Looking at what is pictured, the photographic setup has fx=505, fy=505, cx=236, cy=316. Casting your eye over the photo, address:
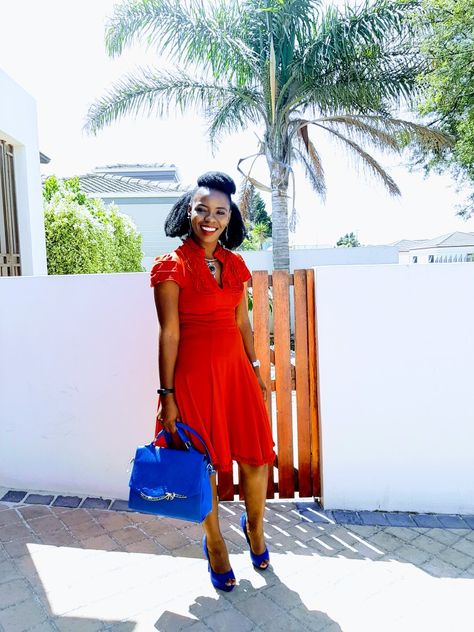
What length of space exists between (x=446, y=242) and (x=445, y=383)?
45642 mm

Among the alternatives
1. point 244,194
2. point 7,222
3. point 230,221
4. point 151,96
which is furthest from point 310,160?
point 230,221

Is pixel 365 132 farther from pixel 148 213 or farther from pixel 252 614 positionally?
pixel 148 213

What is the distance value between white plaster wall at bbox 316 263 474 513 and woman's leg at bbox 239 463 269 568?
2.60 ft

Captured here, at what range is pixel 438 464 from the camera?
312 centimetres

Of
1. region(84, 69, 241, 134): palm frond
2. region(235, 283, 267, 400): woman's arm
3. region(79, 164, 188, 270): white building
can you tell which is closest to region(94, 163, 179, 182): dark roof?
region(79, 164, 188, 270): white building

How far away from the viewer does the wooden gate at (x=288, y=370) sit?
3150 millimetres

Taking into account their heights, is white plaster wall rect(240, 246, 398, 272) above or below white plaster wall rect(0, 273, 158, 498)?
above

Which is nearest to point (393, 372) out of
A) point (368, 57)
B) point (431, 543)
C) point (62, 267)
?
point (431, 543)

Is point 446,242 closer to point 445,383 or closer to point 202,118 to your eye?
point 202,118

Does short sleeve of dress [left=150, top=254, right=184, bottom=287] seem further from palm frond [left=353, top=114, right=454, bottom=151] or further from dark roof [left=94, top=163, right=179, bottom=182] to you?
dark roof [left=94, top=163, right=179, bottom=182]

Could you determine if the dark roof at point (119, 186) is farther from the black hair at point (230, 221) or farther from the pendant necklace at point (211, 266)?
the pendant necklace at point (211, 266)

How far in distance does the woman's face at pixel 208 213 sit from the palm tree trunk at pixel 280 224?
8.15m

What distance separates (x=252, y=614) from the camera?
217 centimetres

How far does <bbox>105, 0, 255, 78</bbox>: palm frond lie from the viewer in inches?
334
